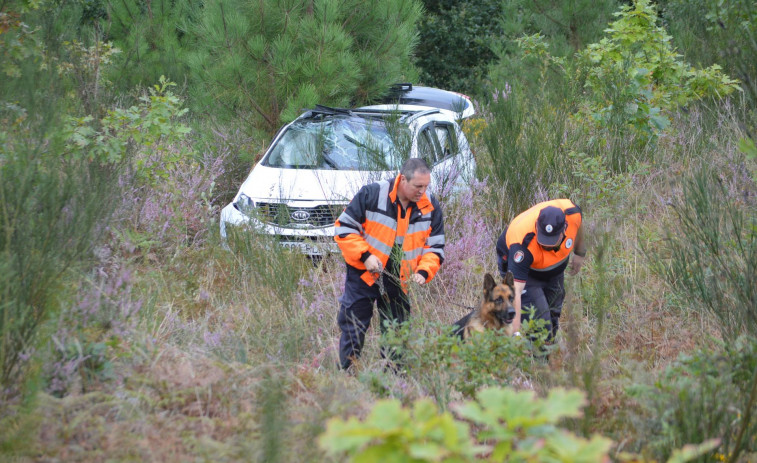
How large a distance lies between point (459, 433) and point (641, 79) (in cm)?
802

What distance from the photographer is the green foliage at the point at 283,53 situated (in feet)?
31.1

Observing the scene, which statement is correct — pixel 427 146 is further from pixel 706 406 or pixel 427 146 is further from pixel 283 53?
pixel 706 406

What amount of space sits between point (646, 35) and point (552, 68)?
14.8 ft

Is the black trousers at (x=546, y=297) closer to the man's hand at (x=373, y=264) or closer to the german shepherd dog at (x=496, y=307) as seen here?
the german shepherd dog at (x=496, y=307)

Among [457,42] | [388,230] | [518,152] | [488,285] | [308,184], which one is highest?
[457,42]

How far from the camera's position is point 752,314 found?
4.09m

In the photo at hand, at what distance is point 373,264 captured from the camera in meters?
4.96

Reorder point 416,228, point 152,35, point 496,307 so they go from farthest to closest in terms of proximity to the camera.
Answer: point 152,35, point 416,228, point 496,307

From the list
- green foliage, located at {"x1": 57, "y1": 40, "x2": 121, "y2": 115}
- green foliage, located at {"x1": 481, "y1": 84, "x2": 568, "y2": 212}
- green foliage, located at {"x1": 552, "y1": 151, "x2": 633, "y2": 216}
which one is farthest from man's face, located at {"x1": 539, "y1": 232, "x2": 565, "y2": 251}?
green foliage, located at {"x1": 57, "y1": 40, "x2": 121, "y2": 115}

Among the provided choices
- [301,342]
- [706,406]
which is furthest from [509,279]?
[706,406]

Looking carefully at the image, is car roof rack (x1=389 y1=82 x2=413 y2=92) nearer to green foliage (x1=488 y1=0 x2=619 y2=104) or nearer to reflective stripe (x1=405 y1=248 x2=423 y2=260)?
green foliage (x1=488 y1=0 x2=619 y2=104)

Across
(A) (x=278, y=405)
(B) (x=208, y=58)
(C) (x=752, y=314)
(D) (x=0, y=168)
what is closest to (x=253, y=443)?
(A) (x=278, y=405)

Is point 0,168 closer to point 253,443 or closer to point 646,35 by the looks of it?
point 253,443

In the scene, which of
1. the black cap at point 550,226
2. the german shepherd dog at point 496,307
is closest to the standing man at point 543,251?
the black cap at point 550,226
